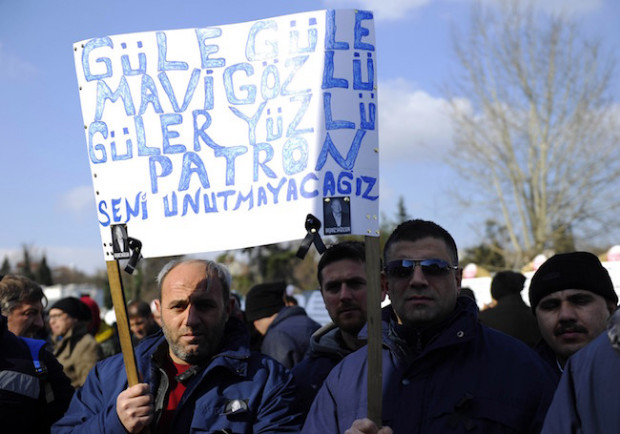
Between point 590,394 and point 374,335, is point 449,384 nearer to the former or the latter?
point 374,335

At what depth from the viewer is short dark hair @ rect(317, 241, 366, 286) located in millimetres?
4312

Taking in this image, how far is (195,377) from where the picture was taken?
3.40 m

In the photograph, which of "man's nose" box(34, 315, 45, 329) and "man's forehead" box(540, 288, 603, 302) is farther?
"man's nose" box(34, 315, 45, 329)

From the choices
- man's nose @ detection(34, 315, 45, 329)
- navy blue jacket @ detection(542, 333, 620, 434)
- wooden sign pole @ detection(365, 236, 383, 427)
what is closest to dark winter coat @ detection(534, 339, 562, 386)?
wooden sign pole @ detection(365, 236, 383, 427)

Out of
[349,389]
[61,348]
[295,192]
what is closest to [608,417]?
[349,389]

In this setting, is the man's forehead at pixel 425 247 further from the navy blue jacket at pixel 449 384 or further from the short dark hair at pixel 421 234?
the navy blue jacket at pixel 449 384

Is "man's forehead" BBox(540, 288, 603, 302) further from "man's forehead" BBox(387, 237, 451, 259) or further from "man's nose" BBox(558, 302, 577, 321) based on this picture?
"man's forehead" BBox(387, 237, 451, 259)

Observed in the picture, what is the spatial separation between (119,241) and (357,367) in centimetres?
113

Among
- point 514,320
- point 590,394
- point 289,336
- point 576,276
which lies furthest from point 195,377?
point 514,320

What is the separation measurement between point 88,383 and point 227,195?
1166 millimetres

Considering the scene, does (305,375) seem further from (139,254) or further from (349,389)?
(139,254)

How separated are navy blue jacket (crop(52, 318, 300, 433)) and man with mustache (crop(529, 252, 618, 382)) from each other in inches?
54.1

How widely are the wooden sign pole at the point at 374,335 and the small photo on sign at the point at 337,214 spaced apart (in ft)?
0.36

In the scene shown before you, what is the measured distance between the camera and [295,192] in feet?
10.2
